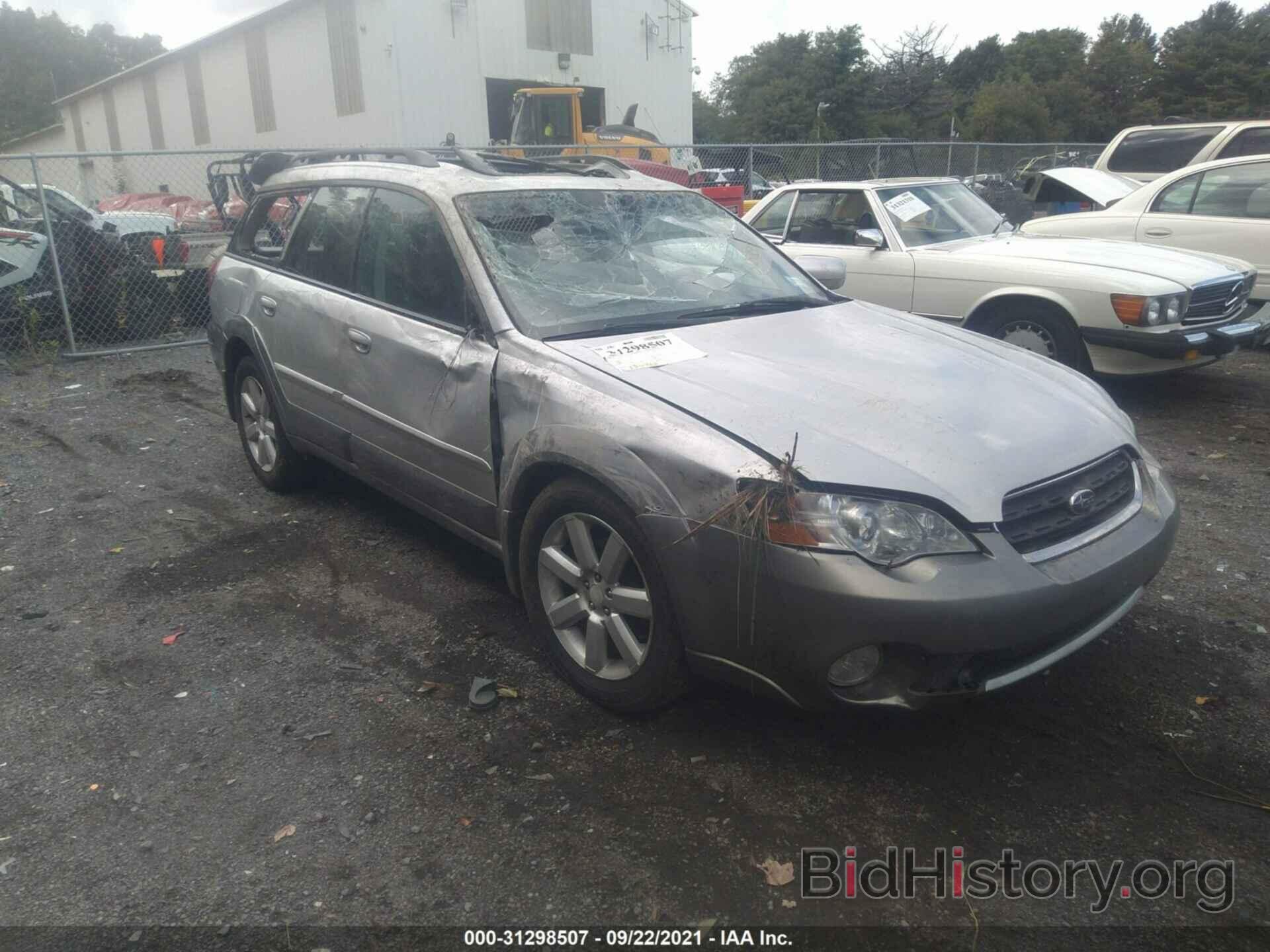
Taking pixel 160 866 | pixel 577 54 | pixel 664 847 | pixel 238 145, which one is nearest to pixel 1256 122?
pixel 664 847

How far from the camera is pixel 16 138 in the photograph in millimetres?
51250

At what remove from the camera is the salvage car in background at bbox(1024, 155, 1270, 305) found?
25.5ft

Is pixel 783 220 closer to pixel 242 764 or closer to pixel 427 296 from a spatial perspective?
pixel 427 296

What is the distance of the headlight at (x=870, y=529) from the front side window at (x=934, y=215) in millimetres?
5196

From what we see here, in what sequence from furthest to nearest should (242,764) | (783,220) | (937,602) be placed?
(783,220) → (242,764) → (937,602)

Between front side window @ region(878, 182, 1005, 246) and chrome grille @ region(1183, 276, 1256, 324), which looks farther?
front side window @ region(878, 182, 1005, 246)

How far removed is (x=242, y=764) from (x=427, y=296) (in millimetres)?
1801

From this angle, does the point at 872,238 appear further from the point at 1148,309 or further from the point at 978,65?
the point at 978,65

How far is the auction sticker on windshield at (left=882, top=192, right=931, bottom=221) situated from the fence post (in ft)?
24.2

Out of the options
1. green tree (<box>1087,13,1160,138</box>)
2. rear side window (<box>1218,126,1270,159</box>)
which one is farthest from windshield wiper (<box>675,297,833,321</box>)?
green tree (<box>1087,13,1160,138</box>)

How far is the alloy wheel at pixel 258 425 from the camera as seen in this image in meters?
5.01

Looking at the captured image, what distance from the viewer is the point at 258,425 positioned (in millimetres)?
5172

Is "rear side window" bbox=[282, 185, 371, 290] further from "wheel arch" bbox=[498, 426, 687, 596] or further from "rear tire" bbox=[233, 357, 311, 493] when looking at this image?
"wheel arch" bbox=[498, 426, 687, 596]

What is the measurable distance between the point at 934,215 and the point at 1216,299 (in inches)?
81.4
